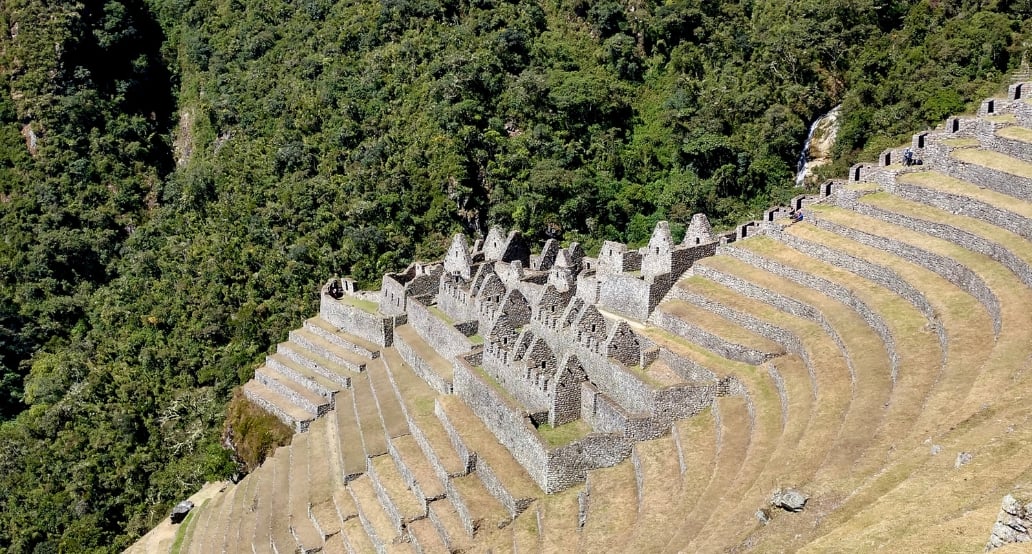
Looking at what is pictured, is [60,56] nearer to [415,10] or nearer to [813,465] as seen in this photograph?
[415,10]

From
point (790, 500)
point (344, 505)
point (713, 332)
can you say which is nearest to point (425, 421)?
point (344, 505)

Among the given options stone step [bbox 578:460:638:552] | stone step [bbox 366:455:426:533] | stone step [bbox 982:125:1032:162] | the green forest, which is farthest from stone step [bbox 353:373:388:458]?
stone step [bbox 982:125:1032:162]

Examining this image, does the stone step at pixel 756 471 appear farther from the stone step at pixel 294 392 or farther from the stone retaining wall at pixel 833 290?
the stone step at pixel 294 392

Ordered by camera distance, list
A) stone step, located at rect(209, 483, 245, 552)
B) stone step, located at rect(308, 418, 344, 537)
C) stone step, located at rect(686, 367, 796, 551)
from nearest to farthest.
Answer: stone step, located at rect(686, 367, 796, 551) → stone step, located at rect(308, 418, 344, 537) → stone step, located at rect(209, 483, 245, 552)

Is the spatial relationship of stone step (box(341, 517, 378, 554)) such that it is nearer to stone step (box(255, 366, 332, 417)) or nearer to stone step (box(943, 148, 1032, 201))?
stone step (box(255, 366, 332, 417))

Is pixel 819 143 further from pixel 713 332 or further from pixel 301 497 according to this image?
pixel 301 497
